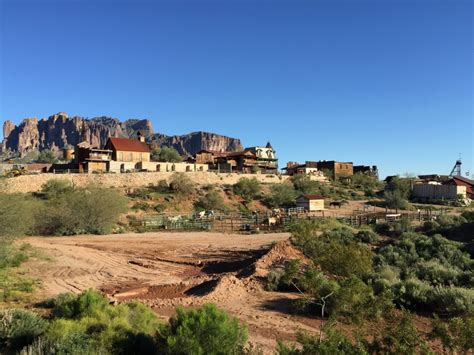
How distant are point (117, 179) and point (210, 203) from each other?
52.3 ft

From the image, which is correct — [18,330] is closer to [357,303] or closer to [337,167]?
[357,303]

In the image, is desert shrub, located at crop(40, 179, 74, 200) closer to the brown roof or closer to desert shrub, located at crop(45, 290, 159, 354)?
the brown roof

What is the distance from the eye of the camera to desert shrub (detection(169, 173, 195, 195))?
60584 millimetres

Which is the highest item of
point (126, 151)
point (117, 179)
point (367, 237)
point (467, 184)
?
point (126, 151)

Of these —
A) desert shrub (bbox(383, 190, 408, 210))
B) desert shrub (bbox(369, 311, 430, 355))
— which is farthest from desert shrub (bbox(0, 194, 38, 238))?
desert shrub (bbox(383, 190, 408, 210))

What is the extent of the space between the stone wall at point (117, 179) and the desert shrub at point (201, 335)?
44723 mm

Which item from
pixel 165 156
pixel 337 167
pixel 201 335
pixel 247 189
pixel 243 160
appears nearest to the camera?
pixel 201 335

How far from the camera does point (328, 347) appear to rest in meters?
5.84

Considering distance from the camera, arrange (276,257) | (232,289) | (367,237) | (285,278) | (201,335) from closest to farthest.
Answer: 1. (201,335)
2. (232,289)
3. (285,278)
4. (276,257)
5. (367,237)

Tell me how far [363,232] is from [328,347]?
24.5m

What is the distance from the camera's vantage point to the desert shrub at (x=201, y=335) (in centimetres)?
726

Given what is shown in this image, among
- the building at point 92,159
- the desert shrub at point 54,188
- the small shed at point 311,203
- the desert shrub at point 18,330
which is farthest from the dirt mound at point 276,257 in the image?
the building at point 92,159

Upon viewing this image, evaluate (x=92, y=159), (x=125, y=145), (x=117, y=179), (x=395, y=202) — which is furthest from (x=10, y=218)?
(x=125, y=145)

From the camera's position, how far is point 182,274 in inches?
822
